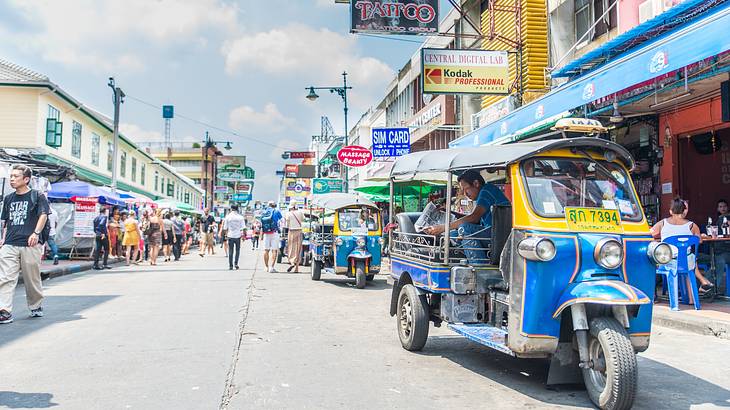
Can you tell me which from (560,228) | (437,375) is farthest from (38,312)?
(560,228)

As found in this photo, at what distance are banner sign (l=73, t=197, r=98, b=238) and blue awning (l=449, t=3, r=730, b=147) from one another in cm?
1429

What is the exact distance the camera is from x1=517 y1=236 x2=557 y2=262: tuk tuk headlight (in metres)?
4.77

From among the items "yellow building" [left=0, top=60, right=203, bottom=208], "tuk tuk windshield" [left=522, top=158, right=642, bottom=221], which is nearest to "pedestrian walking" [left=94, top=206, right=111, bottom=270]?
"yellow building" [left=0, top=60, right=203, bottom=208]

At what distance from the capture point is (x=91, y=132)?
104ft

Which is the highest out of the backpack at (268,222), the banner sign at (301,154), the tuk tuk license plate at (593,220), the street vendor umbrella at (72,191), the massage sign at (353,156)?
the banner sign at (301,154)

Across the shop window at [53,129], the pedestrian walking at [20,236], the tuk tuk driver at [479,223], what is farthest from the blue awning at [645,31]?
the shop window at [53,129]

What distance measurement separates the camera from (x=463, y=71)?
1491 centimetres

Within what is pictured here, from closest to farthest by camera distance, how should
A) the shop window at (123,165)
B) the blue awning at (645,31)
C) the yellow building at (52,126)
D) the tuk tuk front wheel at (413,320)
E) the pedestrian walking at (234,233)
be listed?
the tuk tuk front wheel at (413,320) → the blue awning at (645,31) → the pedestrian walking at (234,233) → the yellow building at (52,126) → the shop window at (123,165)

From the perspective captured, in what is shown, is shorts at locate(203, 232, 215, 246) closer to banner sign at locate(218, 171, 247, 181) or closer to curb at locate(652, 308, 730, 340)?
curb at locate(652, 308, 730, 340)

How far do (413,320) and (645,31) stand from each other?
6.21 m

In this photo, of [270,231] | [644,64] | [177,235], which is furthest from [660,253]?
[177,235]

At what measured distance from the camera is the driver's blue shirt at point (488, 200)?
6451 millimetres

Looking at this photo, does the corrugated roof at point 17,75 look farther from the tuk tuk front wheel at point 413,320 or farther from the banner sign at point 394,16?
the tuk tuk front wheel at point 413,320

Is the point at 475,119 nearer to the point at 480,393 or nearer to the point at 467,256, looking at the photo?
the point at 467,256
